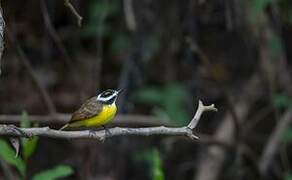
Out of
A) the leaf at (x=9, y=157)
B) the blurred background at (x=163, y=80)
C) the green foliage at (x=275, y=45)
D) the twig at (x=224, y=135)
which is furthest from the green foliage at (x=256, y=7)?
the leaf at (x=9, y=157)

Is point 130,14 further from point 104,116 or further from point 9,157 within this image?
point 9,157

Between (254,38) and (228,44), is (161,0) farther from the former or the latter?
(228,44)

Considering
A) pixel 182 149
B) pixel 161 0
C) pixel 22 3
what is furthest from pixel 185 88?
pixel 22 3

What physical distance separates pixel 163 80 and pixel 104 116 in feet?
9.56

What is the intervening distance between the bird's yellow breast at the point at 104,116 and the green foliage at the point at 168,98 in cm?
201

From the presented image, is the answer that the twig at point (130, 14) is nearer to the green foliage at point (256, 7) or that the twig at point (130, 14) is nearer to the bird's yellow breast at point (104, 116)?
the green foliage at point (256, 7)

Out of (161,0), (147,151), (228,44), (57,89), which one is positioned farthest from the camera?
(57,89)

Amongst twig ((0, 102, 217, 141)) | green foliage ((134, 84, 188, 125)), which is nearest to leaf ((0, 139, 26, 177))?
twig ((0, 102, 217, 141))

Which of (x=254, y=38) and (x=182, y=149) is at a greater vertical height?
(x=254, y=38)

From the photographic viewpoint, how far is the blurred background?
6195mm

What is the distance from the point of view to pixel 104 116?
15.5 ft

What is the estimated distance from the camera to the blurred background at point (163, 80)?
20.3ft

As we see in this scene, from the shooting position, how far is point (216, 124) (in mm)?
7879

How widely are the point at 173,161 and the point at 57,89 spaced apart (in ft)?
5.20
